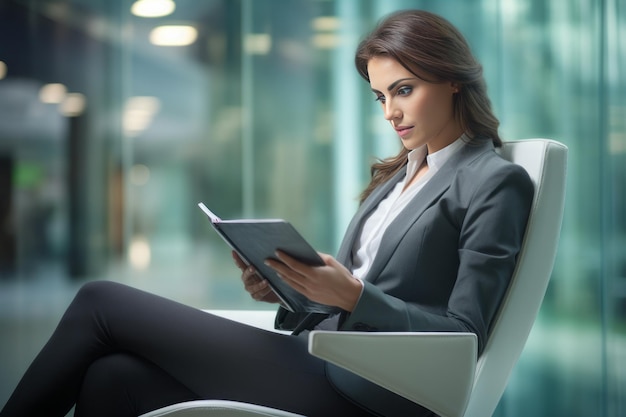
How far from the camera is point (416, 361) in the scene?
3.58 feet

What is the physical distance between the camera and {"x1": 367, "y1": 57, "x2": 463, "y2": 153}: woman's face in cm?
136

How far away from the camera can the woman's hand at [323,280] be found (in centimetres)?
107

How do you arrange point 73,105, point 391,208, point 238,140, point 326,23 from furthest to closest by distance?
point 73,105, point 238,140, point 326,23, point 391,208

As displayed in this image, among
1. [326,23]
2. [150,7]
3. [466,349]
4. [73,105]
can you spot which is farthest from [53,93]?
[466,349]

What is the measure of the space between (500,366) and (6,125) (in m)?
2.87

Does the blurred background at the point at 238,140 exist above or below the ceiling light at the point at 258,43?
below

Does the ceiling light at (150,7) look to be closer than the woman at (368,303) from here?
No

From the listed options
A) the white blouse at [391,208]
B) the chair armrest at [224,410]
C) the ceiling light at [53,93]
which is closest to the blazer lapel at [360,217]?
the white blouse at [391,208]

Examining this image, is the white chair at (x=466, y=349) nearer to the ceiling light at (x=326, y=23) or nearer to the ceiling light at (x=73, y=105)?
the ceiling light at (x=326, y=23)

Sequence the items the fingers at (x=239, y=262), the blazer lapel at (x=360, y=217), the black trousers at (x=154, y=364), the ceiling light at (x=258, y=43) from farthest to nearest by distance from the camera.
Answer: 1. the ceiling light at (x=258, y=43)
2. the blazer lapel at (x=360, y=217)
3. the fingers at (x=239, y=262)
4. the black trousers at (x=154, y=364)

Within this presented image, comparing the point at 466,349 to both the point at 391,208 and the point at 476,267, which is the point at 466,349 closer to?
the point at 476,267

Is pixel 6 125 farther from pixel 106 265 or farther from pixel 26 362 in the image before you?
pixel 26 362

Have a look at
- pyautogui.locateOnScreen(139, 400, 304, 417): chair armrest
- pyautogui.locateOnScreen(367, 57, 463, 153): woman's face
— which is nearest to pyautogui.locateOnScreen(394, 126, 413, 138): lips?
pyautogui.locateOnScreen(367, 57, 463, 153): woman's face

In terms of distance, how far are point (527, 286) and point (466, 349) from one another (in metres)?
0.20
